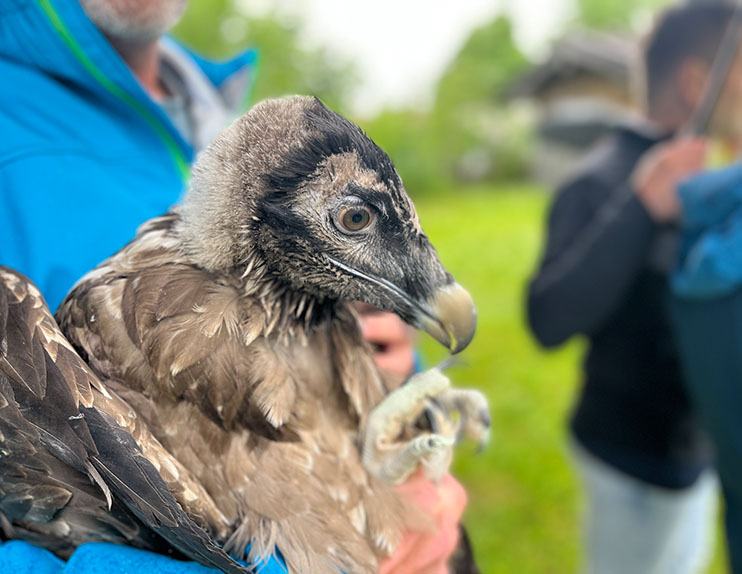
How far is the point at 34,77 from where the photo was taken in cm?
173

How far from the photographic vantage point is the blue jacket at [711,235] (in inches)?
84.6

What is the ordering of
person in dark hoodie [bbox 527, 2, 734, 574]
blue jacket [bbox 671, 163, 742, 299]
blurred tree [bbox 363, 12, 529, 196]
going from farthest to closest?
blurred tree [bbox 363, 12, 529, 196] → person in dark hoodie [bbox 527, 2, 734, 574] → blue jacket [bbox 671, 163, 742, 299]

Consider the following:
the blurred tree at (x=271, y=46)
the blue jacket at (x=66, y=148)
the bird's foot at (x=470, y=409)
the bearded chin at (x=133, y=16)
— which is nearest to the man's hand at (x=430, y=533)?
the bird's foot at (x=470, y=409)

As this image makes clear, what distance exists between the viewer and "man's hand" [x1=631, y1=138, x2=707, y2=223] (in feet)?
8.79

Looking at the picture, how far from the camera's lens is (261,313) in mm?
1420

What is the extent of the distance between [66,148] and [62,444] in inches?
32.2

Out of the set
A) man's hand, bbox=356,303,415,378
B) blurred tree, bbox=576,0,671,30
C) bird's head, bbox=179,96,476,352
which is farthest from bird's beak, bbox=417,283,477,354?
blurred tree, bbox=576,0,671,30

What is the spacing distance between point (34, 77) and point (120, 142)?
27cm

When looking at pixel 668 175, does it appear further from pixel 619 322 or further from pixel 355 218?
pixel 355 218

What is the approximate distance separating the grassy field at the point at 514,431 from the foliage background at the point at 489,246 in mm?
12

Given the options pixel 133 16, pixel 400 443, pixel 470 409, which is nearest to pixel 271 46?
pixel 133 16

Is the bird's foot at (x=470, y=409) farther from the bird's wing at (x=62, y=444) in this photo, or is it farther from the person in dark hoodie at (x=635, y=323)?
the person in dark hoodie at (x=635, y=323)

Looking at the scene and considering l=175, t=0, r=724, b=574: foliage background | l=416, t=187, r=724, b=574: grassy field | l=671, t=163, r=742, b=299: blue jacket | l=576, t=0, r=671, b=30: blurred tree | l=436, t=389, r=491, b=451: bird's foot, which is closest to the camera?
l=436, t=389, r=491, b=451: bird's foot

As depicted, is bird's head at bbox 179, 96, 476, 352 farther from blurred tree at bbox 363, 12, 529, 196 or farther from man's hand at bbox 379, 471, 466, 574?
blurred tree at bbox 363, 12, 529, 196
